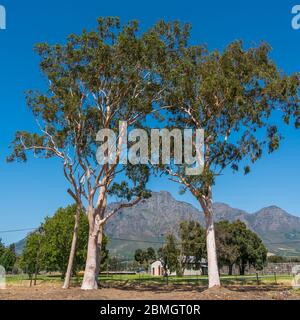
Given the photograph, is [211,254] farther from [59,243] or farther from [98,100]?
[59,243]

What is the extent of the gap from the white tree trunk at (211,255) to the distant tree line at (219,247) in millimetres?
38102

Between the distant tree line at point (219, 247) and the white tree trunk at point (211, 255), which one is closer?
the white tree trunk at point (211, 255)

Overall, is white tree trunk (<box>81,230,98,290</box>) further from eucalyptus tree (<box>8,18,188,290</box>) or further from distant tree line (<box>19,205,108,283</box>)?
distant tree line (<box>19,205,108,283</box>)

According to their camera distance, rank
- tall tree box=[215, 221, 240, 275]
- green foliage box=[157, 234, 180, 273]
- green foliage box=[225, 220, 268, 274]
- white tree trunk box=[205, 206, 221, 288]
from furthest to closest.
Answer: green foliage box=[225, 220, 268, 274], tall tree box=[215, 221, 240, 275], green foliage box=[157, 234, 180, 273], white tree trunk box=[205, 206, 221, 288]

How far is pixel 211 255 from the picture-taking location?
24094 millimetres

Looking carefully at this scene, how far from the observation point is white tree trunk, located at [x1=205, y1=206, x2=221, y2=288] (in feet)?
78.1

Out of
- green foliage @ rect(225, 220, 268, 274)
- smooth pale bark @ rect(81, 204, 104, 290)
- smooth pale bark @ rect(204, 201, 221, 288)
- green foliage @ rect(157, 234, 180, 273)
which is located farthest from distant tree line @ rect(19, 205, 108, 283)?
green foliage @ rect(225, 220, 268, 274)

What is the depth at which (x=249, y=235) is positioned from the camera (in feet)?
236

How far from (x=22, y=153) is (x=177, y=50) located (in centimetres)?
1236

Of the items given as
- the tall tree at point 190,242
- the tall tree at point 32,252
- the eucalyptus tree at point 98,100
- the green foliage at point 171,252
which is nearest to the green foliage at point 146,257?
the tall tree at point 190,242

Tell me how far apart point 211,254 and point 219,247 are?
42.7m

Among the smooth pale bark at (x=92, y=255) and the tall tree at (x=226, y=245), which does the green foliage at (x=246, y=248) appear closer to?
the tall tree at (x=226, y=245)

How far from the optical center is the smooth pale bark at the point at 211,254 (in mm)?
23827
